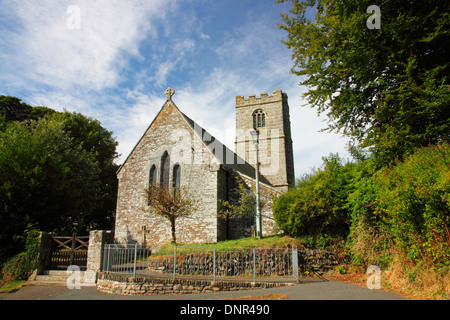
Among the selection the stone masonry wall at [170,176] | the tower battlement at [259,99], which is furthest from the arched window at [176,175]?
the tower battlement at [259,99]

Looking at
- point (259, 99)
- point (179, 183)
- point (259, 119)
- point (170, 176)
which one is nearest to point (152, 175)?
point (170, 176)

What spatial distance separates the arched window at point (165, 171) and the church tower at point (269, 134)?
13660 millimetres

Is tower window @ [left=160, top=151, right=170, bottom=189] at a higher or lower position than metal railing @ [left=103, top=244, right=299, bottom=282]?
higher

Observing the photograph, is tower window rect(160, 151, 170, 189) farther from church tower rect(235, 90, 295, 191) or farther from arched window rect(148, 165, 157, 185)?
church tower rect(235, 90, 295, 191)

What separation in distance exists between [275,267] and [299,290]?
2.66 m

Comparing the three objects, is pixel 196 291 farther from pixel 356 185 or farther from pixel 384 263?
pixel 356 185

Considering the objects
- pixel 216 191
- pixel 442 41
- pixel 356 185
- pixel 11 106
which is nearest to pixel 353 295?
pixel 356 185

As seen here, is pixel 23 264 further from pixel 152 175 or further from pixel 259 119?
pixel 259 119

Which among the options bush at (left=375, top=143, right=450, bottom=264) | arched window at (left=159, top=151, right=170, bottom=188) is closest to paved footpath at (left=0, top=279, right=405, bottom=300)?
bush at (left=375, top=143, right=450, bottom=264)

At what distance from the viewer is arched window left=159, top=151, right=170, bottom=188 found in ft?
58.9

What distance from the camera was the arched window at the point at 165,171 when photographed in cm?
1794

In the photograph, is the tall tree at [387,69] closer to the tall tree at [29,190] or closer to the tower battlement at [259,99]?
the tall tree at [29,190]

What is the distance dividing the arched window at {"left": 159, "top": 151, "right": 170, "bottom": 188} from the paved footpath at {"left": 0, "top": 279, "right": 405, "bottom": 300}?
8.57m

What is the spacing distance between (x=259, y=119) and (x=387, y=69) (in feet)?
74.2
